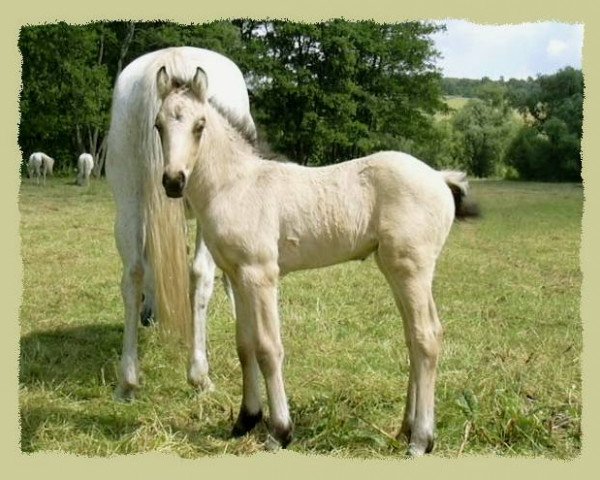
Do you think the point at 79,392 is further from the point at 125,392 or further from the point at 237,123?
the point at 237,123

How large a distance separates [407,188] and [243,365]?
1.41m

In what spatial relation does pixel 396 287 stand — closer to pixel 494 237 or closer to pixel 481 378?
pixel 481 378

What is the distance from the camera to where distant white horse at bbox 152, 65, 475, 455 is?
143 inches

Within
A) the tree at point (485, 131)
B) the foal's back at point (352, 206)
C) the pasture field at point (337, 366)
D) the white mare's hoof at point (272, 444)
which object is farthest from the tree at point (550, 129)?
the white mare's hoof at point (272, 444)

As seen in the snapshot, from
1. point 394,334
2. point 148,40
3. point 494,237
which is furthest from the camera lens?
point 494,237

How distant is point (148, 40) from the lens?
7.55 metres

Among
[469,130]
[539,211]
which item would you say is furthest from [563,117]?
[539,211]

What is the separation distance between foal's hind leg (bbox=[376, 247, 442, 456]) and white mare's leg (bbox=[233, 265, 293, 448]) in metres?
0.65

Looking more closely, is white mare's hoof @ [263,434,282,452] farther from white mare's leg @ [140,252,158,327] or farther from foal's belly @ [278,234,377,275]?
white mare's leg @ [140,252,158,327]

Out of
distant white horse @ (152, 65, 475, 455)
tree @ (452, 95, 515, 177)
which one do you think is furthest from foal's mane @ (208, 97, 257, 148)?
tree @ (452, 95, 515, 177)

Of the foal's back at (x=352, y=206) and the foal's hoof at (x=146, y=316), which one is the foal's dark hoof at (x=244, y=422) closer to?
the foal's back at (x=352, y=206)

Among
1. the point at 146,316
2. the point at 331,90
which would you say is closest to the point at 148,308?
the point at 146,316

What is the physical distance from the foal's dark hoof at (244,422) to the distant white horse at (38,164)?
10982mm

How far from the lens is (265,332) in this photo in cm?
369
